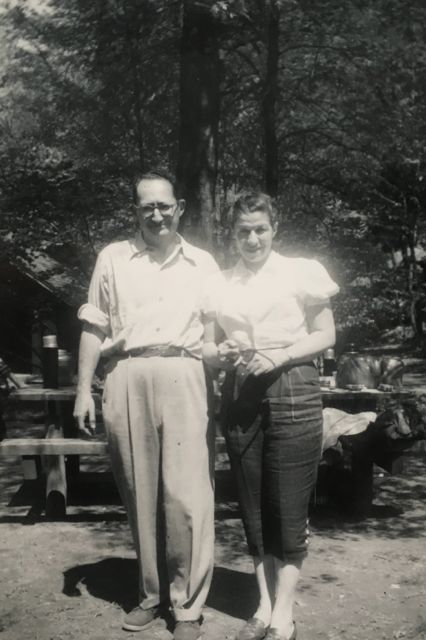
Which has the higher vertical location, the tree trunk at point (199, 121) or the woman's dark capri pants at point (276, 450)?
the tree trunk at point (199, 121)

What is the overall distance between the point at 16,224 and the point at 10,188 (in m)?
0.56

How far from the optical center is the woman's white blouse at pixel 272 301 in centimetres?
351

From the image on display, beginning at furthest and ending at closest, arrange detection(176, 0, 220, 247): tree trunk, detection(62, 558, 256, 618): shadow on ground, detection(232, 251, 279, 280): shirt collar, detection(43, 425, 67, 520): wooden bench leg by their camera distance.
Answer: detection(176, 0, 220, 247): tree trunk < detection(43, 425, 67, 520): wooden bench leg < detection(62, 558, 256, 618): shadow on ground < detection(232, 251, 279, 280): shirt collar

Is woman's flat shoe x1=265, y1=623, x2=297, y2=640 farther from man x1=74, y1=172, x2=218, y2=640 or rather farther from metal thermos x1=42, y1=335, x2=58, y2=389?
metal thermos x1=42, y1=335, x2=58, y2=389

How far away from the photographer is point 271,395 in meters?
3.50

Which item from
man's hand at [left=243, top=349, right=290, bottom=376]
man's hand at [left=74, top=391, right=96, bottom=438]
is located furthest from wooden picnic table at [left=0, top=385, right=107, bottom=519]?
man's hand at [left=243, top=349, right=290, bottom=376]

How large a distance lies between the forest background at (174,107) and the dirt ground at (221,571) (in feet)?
20.3

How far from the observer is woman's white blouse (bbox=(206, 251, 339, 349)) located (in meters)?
3.51

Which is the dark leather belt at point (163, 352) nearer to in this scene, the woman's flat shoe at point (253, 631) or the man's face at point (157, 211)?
the man's face at point (157, 211)

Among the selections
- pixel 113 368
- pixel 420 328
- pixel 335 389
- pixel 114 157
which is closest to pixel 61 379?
pixel 335 389

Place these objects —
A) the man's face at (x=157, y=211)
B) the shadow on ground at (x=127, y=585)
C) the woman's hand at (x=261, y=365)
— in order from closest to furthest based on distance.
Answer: the woman's hand at (x=261, y=365) → the man's face at (x=157, y=211) → the shadow on ground at (x=127, y=585)

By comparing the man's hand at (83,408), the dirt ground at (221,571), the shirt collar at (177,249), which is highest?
the shirt collar at (177,249)

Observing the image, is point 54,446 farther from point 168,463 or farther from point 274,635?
point 274,635

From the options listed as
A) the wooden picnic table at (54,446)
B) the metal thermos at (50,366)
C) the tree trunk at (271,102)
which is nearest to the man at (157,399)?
the wooden picnic table at (54,446)
